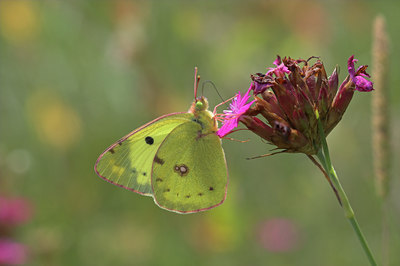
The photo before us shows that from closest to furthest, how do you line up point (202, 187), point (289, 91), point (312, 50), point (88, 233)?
point (289, 91)
point (202, 187)
point (88, 233)
point (312, 50)

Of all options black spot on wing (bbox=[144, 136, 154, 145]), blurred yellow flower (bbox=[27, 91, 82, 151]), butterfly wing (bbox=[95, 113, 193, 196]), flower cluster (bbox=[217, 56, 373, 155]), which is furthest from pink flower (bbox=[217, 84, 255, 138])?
blurred yellow flower (bbox=[27, 91, 82, 151])

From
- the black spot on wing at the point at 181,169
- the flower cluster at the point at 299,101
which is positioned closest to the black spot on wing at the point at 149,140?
the black spot on wing at the point at 181,169

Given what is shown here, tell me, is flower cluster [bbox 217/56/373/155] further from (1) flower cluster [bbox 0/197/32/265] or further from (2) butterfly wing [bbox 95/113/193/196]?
(1) flower cluster [bbox 0/197/32/265]

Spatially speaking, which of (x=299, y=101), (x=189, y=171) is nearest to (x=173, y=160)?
(x=189, y=171)

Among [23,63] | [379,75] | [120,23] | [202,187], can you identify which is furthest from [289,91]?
[23,63]

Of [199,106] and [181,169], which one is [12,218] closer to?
[181,169]

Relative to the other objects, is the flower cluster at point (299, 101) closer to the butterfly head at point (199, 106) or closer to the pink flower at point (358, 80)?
the pink flower at point (358, 80)

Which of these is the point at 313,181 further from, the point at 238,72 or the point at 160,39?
the point at 160,39

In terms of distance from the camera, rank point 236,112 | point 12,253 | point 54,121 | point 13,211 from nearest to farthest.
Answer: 1. point 236,112
2. point 12,253
3. point 13,211
4. point 54,121
